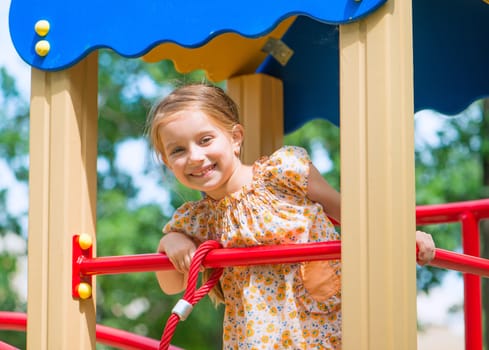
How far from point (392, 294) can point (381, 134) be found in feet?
1.20

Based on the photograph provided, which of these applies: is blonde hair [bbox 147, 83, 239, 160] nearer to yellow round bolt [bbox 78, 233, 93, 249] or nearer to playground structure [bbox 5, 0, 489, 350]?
playground structure [bbox 5, 0, 489, 350]

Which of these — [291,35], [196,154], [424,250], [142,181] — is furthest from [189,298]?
[142,181]

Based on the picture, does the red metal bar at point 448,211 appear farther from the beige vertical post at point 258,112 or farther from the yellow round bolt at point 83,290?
the yellow round bolt at point 83,290

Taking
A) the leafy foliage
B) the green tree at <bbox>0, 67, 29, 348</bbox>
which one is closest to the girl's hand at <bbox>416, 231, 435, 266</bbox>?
the leafy foliage

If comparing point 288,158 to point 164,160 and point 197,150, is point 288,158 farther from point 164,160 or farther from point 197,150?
point 164,160

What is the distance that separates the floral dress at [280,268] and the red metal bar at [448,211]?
610 millimetres

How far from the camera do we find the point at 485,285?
358 inches

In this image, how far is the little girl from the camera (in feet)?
8.38

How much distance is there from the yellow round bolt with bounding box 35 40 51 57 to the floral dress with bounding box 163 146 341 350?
0.68 m

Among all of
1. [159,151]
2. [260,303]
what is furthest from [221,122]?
[260,303]

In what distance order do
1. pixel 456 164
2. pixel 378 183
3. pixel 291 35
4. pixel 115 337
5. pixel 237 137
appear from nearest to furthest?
pixel 378 183, pixel 237 137, pixel 115 337, pixel 291 35, pixel 456 164

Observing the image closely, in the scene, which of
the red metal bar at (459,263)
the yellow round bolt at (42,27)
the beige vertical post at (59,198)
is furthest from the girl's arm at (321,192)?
the yellow round bolt at (42,27)

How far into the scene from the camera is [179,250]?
2.62 meters

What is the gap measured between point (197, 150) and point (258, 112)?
813 millimetres
